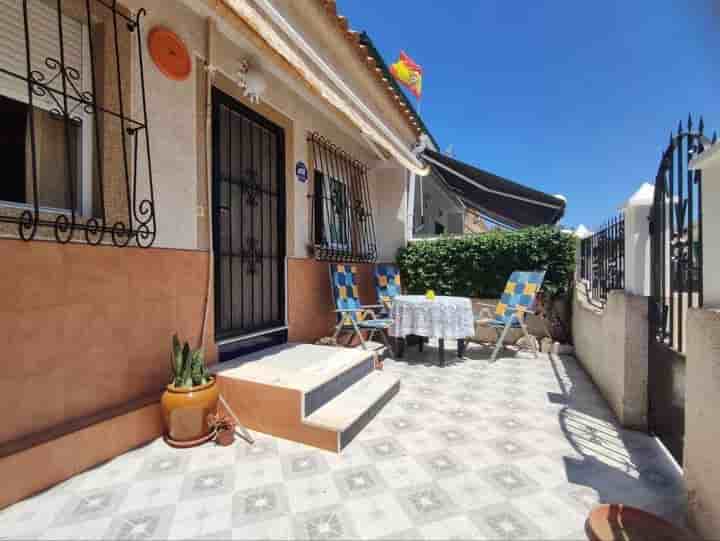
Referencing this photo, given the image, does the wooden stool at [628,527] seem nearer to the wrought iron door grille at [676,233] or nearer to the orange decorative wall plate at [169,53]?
the wrought iron door grille at [676,233]

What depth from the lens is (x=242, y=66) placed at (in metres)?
4.28

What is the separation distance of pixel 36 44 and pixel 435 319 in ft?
17.2

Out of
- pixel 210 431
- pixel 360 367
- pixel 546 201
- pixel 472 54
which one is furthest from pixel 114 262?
pixel 472 54

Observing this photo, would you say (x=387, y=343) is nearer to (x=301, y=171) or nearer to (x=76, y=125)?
(x=301, y=171)

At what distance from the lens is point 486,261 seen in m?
7.50

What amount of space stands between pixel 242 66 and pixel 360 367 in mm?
4023

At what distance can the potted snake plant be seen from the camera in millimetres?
2934

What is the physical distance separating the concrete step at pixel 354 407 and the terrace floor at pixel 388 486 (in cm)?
12

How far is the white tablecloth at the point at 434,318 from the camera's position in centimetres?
A: 544

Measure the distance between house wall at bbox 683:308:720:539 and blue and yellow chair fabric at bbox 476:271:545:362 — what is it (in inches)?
150

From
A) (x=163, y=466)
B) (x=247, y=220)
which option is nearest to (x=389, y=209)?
(x=247, y=220)

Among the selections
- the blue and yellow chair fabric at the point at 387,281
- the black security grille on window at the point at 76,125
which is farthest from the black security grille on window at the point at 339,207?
the black security grille on window at the point at 76,125

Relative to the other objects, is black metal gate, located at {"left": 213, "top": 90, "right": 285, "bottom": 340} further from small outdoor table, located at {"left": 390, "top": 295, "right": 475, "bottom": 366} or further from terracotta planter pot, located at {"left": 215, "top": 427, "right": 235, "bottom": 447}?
small outdoor table, located at {"left": 390, "top": 295, "right": 475, "bottom": 366}

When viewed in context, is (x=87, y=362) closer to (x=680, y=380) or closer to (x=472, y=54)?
(x=680, y=380)
